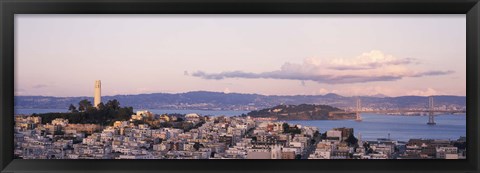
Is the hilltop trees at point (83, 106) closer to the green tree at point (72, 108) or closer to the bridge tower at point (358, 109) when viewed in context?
the green tree at point (72, 108)

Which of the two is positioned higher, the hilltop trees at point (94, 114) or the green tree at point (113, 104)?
the green tree at point (113, 104)

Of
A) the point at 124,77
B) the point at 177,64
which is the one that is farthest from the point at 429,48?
the point at 124,77

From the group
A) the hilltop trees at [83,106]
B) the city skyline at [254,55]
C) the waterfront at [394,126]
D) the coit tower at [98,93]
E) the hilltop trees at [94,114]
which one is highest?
the city skyline at [254,55]

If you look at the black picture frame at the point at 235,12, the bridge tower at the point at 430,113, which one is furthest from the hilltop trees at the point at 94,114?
the bridge tower at the point at 430,113

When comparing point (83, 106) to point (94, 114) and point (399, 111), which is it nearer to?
point (94, 114)

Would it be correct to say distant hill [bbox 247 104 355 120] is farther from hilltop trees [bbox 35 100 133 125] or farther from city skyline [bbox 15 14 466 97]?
hilltop trees [bbox 35 100 133 125]

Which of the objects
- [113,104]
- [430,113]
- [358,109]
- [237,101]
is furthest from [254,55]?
[430,113]

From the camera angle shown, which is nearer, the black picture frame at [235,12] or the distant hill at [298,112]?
the black picture frame at [235,12]
